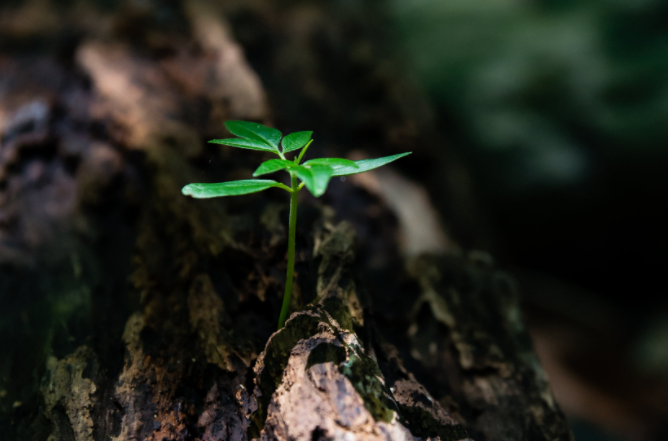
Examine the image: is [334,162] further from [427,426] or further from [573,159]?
[573,159]

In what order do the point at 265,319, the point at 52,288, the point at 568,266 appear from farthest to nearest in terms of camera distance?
the point at 568,266 → the point at 52,288 → the point at 265,319

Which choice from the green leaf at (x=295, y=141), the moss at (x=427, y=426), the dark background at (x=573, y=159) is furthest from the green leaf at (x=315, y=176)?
the dark background at (x=573, y=159)

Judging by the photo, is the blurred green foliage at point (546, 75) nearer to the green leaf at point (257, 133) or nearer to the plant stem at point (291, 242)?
the green leaf at point (257, 133)

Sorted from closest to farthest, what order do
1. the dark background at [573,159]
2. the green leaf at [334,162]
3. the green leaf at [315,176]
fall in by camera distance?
1. the green leaf at [315,176]
2. the green leaf at [334,162]
3. the dark background at [573,159]

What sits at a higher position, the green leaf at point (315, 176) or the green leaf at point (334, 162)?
the green leaf at point (315, 176)

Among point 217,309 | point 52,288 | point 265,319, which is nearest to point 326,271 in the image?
Answer: point 265,319

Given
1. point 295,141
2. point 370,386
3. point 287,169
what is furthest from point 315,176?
point 370,386

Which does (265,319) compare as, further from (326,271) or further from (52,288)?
(52,288)
